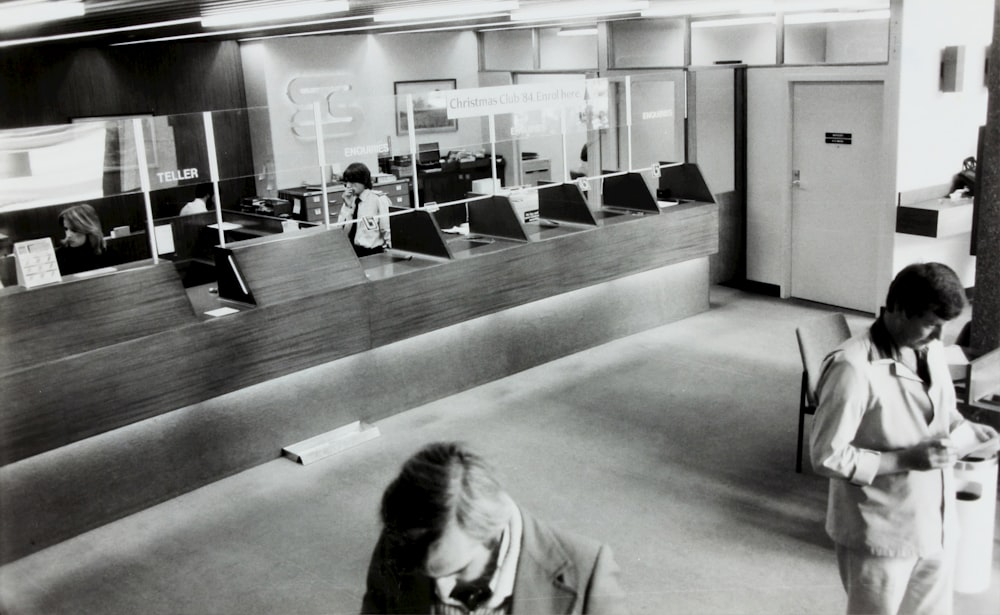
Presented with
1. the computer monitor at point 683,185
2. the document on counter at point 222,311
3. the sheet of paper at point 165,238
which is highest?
the computer monitor at point 683,185

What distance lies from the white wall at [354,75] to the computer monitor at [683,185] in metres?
3.15

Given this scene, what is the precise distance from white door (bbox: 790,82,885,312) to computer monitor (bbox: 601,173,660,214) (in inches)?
54.2

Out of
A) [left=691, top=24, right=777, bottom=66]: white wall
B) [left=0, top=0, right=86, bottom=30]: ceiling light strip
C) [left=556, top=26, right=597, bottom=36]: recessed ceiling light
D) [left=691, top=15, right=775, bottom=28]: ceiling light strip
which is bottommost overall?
[left=691, top=24, right=777, bottom=66]: white wall

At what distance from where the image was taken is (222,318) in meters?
4.30

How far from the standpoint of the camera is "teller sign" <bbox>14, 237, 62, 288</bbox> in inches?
153

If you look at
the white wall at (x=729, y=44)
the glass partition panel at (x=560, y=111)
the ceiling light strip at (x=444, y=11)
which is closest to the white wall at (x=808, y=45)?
the white wall at (x=729, y=44)

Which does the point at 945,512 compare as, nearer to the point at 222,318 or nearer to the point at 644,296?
the point at 222,318

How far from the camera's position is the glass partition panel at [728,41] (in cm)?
788

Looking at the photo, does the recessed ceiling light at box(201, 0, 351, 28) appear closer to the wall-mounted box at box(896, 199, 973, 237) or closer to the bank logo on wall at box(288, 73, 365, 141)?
the bank logo on wall at box(288, 73, 365, 141)

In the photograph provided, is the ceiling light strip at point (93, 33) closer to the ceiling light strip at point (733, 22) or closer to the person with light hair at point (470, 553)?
the ceiling light strip at point (733, 22)

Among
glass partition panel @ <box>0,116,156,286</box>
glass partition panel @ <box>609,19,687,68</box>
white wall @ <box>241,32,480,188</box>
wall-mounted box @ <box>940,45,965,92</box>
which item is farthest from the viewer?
white wall @ <box>241,32,480,188</box>

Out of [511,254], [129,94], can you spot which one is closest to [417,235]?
[511,254]

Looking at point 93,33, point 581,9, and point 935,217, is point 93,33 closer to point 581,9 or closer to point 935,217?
point 581,9

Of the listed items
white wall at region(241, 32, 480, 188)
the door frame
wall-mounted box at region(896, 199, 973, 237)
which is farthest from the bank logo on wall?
wall-mounted box at region(896, 199, 973, 237)
